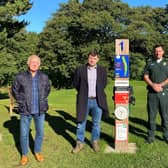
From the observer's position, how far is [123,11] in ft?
183

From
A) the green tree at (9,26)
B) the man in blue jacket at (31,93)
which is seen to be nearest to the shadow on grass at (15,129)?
the man in blue jacket at (31,93)

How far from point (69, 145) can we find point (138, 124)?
10.6 feet

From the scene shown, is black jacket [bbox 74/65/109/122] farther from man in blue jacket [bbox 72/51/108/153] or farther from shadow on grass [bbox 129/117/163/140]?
shadow on grass [bbox 129/117/163/140]

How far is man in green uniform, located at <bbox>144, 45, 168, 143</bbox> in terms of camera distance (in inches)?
349

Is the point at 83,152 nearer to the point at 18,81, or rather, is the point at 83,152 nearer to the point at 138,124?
the point at 18,81

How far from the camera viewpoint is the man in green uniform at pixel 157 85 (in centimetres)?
887

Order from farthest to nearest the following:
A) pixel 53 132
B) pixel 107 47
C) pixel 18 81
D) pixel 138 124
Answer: pixel 107 47
pixel 138 124
pixel 53 132
pixel 18 81

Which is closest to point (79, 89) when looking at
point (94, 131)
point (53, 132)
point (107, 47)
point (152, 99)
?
point (94, 131)

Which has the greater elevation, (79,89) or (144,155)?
(79,89)

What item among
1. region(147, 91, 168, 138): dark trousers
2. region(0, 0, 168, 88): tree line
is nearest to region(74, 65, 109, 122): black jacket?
region(147, 91, 168, 138): dark trousers

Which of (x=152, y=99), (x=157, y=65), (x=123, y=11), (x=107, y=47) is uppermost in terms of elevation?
(x=123, y=11)

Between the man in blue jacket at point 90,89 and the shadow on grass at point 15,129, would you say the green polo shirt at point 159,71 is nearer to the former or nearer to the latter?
the man in blue jacket at point 90,89

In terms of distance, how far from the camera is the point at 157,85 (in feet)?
29.0

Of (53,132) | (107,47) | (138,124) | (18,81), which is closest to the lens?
(18,81)
